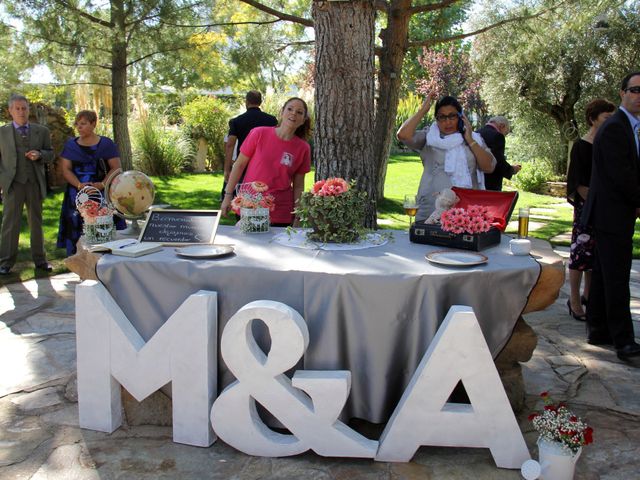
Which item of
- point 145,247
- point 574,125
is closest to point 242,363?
point 145,247

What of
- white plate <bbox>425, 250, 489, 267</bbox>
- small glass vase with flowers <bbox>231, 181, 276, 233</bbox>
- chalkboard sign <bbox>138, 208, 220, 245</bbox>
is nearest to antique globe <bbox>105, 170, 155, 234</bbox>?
chalkboard sign <bbox>138, 208, 220, 245</bbox>

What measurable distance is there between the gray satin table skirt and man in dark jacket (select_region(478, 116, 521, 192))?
232 cm

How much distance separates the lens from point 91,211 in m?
3.39

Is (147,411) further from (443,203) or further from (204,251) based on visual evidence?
(443,203)

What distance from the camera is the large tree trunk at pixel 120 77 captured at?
28.4ft

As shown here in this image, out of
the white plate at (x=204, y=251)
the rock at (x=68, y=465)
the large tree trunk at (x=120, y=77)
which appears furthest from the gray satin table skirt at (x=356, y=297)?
the large tree trunk at (x=120, y=77)

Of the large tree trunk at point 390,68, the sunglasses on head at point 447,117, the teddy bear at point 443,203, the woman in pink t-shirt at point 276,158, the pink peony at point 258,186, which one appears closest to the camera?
the teddy bear at point 443,203

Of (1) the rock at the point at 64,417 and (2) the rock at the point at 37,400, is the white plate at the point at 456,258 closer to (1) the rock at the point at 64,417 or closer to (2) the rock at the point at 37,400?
(1) the rock at the point at 64,417

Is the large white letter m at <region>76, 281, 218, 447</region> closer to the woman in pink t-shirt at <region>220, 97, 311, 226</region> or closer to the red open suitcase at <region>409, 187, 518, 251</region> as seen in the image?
the red open suitcase at <region>409, 187, 518, 251</region>

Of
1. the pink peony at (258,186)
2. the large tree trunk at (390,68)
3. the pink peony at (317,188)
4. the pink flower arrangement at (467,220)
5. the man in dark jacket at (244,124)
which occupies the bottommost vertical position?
the pink flower arrangement at (467,220)

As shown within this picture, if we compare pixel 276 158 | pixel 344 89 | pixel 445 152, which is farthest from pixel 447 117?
pixel 276 158

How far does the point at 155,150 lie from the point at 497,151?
32.1ft

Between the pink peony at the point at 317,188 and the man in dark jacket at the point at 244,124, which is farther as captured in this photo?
the man in dark jacket at the point at 244,124

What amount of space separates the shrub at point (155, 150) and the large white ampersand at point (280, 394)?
37.2 ft
